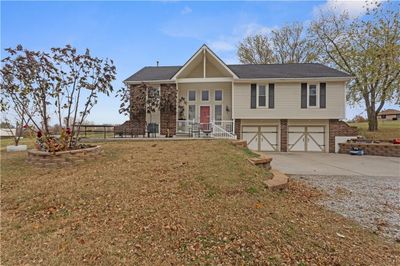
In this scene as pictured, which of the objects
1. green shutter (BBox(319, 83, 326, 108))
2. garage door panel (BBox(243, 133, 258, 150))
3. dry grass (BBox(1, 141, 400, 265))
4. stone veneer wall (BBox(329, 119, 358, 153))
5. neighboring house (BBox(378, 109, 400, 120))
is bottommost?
dry grass (BBox(1, 141, 400, 265))

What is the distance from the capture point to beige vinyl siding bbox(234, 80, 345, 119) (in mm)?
15344

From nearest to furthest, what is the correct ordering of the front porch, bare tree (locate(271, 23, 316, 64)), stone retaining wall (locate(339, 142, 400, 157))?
1. the front porch
2. stone retaining wall (locate(339, 142, 400, 157))
3. bare tree (locate(271, 23, 316, 64))

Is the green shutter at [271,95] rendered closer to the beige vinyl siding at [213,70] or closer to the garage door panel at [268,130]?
the garage door panel at [268,130]

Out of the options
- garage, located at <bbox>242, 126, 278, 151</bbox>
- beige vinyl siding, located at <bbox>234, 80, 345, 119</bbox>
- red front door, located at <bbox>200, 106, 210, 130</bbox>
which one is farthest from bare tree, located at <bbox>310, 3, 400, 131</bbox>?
red front door, located at <bbox>200, 106, 210, 130</bbox>

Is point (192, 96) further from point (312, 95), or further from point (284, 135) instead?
point (312, 95)

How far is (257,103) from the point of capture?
15.9m

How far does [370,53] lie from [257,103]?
428 inches

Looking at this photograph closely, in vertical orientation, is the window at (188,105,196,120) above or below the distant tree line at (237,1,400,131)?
below

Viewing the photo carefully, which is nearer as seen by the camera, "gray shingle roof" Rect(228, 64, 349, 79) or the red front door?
"gray shingle roof" Rect(228, 64, 349, 79)

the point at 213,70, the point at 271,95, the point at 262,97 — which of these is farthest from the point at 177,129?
the point at 271,95

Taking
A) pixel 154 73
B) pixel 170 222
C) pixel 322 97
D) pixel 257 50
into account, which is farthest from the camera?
pixel 257 50

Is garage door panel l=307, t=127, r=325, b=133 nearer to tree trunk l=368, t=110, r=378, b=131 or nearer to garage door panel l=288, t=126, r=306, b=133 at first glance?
garage door panel l=288, t=126, r=306, b=133

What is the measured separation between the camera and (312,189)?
5832 millimetres

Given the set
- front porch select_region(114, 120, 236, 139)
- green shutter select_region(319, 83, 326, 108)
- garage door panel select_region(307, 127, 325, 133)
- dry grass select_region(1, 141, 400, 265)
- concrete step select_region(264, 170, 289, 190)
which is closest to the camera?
dry grass select_region(1, 141, 400, 265)
